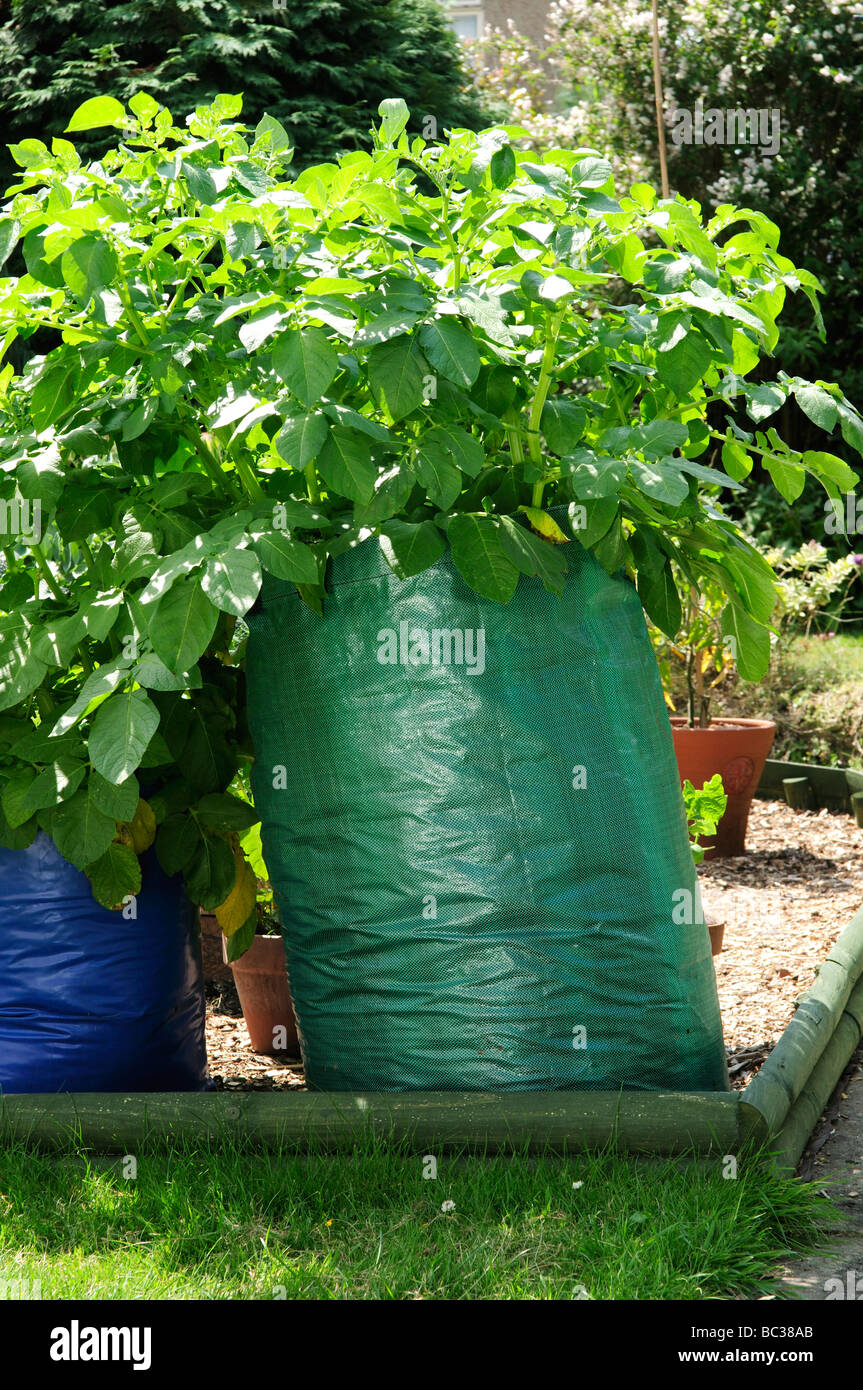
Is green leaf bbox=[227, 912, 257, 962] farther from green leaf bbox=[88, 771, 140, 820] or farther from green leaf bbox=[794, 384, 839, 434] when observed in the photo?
green leaf bbox=[794, 384, 839, 434]

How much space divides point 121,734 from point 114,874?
1.39ft

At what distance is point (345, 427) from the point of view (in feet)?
6.68

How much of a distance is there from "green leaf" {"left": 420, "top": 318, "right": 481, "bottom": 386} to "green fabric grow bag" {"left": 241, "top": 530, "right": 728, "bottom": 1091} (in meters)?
0.41

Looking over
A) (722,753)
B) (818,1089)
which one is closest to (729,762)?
(722,753)

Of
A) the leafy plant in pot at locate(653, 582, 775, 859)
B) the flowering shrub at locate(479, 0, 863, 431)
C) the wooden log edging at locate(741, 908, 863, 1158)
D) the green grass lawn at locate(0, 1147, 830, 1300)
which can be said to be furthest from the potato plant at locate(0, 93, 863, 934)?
the flowering shrub at locate(479, 0, 863, 431)

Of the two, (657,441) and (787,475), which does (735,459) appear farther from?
(657,441)

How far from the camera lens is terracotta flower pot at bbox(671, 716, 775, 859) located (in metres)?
4.63

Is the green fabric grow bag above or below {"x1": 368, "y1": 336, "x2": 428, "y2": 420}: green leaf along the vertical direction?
below

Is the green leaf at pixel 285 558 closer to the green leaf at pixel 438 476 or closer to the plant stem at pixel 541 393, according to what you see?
the green leaf at pixel 438 476

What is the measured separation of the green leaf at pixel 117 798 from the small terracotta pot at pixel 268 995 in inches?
31.8

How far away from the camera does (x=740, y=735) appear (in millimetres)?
4625
